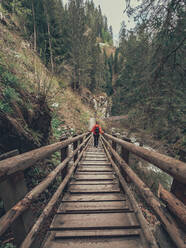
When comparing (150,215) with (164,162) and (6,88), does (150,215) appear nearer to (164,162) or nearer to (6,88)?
(164,162)

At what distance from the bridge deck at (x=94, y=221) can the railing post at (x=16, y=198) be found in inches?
22.5

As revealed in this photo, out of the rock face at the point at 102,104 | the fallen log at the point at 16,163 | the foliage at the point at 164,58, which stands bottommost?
the fallen log at the point at 16,163

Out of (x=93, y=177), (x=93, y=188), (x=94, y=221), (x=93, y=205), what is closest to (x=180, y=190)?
(x=94, y=221)

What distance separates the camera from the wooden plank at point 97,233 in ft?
4.69

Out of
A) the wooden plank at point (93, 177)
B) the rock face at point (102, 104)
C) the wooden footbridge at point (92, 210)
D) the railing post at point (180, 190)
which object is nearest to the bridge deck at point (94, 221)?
the wooden footbridge at point (92, 210)

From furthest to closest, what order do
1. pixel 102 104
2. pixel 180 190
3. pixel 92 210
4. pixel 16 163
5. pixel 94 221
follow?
1. pixel 102 104
2. pixel 92 210
3. pixel 94 221
4. pixel 180 190
5. pixel 16 163

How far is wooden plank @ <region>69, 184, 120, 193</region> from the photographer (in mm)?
2379

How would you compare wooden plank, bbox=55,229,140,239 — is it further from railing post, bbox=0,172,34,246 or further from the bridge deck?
railing post, bbox=0,172,34,246

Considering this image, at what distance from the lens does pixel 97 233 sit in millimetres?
1465

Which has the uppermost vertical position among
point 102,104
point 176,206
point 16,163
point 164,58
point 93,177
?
point 102,104

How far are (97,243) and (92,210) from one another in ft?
1.54

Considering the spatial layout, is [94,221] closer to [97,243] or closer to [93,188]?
[97,243]

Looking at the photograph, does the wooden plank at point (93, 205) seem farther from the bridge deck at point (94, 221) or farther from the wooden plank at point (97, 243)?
the wooden plank at point (97, 243)

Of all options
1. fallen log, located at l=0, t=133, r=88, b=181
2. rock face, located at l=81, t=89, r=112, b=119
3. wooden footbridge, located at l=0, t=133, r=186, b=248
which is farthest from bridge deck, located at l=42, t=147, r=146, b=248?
rock face, located at l=81, t=89, r=112, b=119
